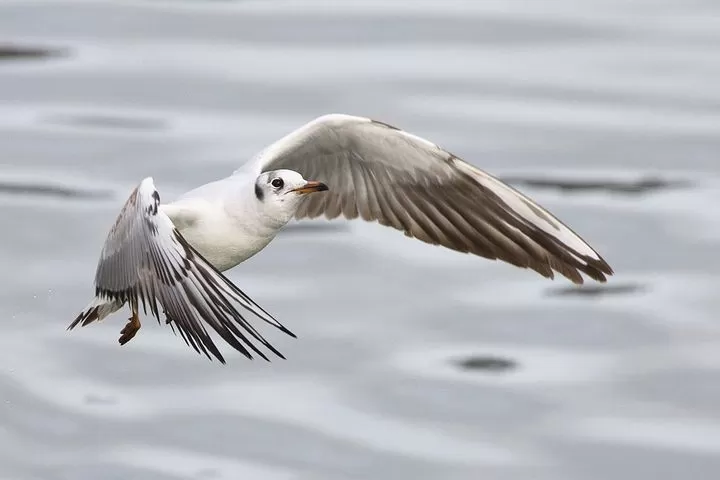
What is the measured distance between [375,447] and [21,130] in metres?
8.95

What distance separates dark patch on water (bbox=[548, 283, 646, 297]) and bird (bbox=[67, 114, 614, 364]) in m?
8.29

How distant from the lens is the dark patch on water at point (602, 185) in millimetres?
21531

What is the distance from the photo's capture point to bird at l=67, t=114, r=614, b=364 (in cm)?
933

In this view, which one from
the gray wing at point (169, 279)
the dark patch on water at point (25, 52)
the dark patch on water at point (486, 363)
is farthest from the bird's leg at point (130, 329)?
the dark patch on water at point (25, 52)

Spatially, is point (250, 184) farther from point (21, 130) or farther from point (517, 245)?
point (21, 130)

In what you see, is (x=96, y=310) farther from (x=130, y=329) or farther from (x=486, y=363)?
(x=486, y=363)

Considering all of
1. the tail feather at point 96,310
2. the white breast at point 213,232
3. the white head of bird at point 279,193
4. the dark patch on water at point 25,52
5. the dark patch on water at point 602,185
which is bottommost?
the tail feather at point 96,310

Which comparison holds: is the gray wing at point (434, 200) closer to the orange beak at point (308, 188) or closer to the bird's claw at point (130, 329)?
the orange beak at point (308, 188)

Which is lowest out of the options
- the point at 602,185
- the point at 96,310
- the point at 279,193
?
the point at 96,310

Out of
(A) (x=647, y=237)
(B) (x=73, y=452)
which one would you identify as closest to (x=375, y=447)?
(B) (x=73, y=452)

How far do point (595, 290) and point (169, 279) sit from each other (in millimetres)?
10613

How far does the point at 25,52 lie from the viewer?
92.8 feet

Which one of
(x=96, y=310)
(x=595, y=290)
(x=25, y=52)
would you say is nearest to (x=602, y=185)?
(x=595, y=290)

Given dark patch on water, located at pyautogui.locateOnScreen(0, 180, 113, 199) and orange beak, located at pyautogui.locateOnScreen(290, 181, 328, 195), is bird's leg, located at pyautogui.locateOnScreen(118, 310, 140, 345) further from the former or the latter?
dark patch on water, located at pyautogui.locateOnScreen(0, 180, 113, 199)
